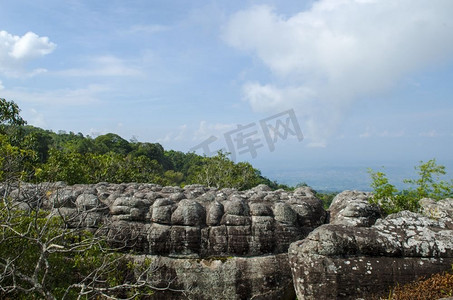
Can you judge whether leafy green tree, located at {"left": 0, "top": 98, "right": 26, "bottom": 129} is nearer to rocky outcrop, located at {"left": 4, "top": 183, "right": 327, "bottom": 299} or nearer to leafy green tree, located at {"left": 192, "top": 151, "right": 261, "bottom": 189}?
rocky outcrop, located at {"left": 4, "top": 183, "right": 327, "bottom": 299}

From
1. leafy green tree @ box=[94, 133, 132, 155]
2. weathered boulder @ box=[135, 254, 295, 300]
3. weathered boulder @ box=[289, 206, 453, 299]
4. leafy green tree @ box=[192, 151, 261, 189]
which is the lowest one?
weathered boulder @ box=[135, 254, 295, 300]

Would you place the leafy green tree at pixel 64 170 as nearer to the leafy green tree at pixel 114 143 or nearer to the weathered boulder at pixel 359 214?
the weathered boulder at pixel 359 214

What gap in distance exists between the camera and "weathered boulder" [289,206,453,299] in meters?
9.78

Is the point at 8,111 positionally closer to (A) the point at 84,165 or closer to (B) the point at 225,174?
(A) the point at 84,165

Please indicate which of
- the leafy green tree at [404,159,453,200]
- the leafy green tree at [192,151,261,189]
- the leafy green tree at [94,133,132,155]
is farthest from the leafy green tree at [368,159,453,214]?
the leafy green tree at [94,133,132,155]

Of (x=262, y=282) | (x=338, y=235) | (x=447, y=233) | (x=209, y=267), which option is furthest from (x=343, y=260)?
(x=209, y=267)

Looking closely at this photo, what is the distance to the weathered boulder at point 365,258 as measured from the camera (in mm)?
9781

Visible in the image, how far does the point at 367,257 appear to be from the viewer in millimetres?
10148

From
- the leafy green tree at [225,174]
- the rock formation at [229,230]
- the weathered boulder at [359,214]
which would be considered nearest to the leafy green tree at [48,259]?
the rock formation at [229,230]

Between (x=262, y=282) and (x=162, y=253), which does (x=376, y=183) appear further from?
(x=162, y=253)

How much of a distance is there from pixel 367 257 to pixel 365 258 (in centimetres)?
9

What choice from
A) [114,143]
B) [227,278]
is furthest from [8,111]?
[114,143]

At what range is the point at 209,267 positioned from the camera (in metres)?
13.6

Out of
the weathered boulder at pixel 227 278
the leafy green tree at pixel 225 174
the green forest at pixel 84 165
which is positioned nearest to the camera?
the weathered boulder at pixel 227 278
